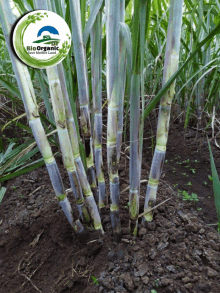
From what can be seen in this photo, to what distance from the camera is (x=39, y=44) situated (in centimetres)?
52

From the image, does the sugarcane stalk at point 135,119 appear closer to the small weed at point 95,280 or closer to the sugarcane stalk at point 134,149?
the sugarcane stalk at point 134,149

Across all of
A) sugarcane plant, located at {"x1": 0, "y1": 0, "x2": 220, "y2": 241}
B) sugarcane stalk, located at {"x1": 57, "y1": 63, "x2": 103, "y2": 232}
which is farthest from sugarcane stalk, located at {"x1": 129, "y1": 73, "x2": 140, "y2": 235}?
sugarcane stalk, located at {"x1": 57, "y1": 63, "x2": 103, "y2": 232}

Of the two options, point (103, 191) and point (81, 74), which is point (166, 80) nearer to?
point (81, 74)

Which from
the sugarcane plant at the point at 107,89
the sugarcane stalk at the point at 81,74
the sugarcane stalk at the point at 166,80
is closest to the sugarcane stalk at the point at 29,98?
the sugarcane plant at the point at 107,89

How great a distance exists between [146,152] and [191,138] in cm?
29

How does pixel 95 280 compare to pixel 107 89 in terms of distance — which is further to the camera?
pixel 95 280

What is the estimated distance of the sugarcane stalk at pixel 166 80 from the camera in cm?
52

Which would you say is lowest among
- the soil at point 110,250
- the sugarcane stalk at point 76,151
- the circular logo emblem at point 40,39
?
the soil at point 110,250

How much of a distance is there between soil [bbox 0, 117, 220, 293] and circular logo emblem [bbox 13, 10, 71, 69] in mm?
429

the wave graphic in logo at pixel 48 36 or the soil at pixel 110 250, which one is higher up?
the wave graphic in logo at pixel 48 36

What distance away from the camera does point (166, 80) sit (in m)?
0.58

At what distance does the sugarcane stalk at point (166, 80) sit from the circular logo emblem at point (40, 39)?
23cm

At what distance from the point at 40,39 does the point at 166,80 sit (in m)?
0.30

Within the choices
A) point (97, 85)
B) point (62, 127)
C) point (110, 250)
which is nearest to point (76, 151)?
point (62, 127)
